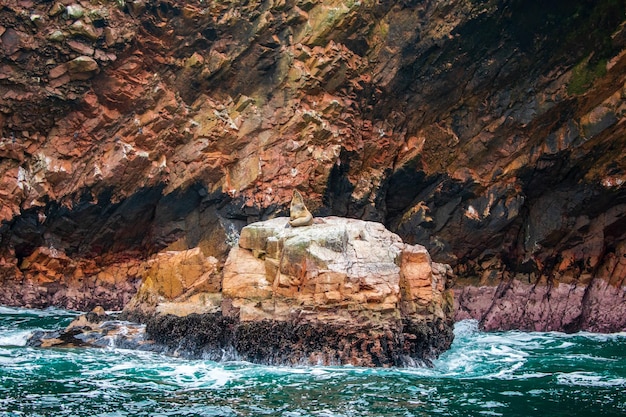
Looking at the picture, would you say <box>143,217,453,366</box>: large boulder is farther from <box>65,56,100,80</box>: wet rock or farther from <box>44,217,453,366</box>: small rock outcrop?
<box>65,56,100,80</box>: wet rock

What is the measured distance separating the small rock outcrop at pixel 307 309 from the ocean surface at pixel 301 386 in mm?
778

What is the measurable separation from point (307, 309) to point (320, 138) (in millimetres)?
11617

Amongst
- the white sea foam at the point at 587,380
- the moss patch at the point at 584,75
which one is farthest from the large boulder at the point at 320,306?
the moss patch at the point at 584,75

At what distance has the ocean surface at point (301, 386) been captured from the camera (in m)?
11.8

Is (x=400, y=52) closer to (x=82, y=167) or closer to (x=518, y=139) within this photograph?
(x=518, y=139)

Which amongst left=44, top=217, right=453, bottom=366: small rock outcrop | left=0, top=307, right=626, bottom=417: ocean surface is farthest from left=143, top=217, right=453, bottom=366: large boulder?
left=0, top=307, right=626, bottom=417: ocean surface

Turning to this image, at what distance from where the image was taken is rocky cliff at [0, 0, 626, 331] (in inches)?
1015

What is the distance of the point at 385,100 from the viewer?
2866cm

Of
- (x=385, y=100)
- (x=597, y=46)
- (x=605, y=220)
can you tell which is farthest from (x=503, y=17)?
(x=605, y=220)

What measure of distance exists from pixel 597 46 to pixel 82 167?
21.8 metres

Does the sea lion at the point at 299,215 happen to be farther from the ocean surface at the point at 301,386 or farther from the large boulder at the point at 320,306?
the ocean surface at the point at 301,386

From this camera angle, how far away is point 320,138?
27.7 m

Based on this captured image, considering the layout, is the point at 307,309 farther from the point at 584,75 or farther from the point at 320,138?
the point at 584,75

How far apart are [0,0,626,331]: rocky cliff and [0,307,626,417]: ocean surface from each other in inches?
325
